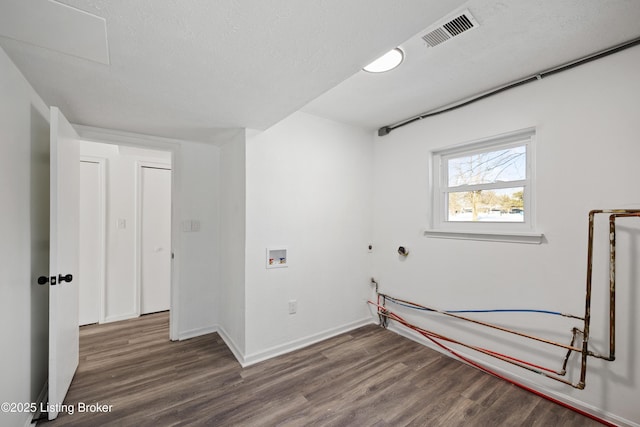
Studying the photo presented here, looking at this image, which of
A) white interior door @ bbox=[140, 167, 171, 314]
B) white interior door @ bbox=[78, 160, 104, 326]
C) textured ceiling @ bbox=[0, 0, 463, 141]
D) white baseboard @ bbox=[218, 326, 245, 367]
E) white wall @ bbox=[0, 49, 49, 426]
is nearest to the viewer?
textured ceiling @ bbox=[0, 0, 463, 141]

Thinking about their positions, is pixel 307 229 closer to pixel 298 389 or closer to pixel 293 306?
pixel 293 306

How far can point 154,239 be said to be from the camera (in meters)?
3.64

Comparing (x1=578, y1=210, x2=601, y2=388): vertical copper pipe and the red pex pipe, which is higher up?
(x1=578, y1=210, x2=601, y2=388): vertical copper pipe

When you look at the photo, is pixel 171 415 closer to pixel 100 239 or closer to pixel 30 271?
pixel 30 271

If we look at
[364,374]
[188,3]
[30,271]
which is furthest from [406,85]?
[30,271]

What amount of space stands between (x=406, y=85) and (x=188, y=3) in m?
1.73

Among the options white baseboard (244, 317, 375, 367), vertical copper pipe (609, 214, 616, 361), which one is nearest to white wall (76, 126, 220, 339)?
white baseboard (244, 317, 375, 367)

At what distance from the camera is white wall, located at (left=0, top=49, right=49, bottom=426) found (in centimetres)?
133

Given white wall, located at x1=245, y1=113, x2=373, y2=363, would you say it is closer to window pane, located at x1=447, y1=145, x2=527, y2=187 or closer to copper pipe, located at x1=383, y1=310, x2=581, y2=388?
copper pipe, located at x1=383, y1=310, x2=581, y2=388

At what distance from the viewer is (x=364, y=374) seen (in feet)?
7.22

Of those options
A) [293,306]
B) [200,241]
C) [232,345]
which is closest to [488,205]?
[293,306]

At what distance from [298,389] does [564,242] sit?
225cm

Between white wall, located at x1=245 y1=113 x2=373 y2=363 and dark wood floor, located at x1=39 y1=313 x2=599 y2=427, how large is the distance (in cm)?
34

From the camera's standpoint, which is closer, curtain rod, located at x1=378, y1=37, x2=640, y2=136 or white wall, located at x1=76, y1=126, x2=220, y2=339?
curtain rod, located at x1=378, y1=37, x2=640, y2=136
